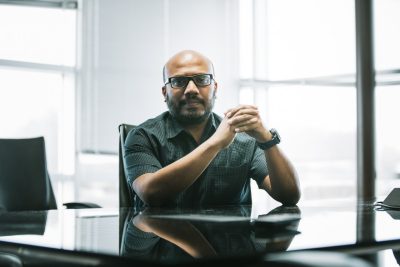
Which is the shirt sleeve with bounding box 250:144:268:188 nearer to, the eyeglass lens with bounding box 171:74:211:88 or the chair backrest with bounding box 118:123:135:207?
the eyeglass lens with bounding box 171:74:211:88

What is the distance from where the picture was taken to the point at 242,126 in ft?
6.85

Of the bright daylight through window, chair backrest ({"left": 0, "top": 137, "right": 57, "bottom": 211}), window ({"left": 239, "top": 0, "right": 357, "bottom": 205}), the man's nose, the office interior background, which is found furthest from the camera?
window ({"left": 239, "top": 0, "right": 357, "bottom": 205})

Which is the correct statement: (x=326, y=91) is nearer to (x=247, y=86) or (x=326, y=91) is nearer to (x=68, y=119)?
(x=247, y=86)

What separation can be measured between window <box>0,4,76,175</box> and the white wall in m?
0.18

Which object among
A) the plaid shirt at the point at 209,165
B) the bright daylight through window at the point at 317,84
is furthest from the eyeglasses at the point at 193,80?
the bright daylight through window at the point at 317,84

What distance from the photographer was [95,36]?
16.3 ft

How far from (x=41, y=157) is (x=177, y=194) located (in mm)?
1608

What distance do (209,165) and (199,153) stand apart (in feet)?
0.90

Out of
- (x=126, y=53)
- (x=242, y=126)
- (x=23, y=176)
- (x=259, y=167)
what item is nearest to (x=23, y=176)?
(x=23, y=176)

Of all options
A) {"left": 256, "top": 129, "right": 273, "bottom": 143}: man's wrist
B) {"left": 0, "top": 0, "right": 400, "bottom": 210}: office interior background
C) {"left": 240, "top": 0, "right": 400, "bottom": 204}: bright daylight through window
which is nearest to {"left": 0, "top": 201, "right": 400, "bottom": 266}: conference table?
{"left": 256, "top": 129, "right": 273, "bottom": 143}: man's wrist

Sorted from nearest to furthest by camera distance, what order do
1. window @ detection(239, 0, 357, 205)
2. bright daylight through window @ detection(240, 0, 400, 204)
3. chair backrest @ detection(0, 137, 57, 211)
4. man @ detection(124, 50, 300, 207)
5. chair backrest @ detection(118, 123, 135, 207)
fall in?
man @ detection(124, 50, 300, 207) < chair backrest @ detection(118, 123, 135, 207) < chair backrest @ detection(0, 137, 57, 211) < bright daylight through window @ detection(240, 0, 400, 204) < window @ detection(239, 0, 357, 205)

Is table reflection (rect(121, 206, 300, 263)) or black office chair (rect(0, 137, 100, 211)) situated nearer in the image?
table reflection (rect(121, 206, 300, 263))

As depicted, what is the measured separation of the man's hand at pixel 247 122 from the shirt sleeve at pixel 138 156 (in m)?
0.36

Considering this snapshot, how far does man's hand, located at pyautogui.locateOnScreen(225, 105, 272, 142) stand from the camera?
208cm
